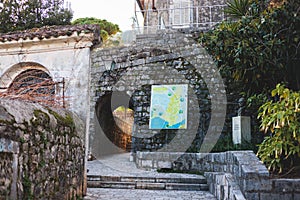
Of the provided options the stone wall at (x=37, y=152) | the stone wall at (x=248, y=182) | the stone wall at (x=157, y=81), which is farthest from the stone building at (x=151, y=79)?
the stone wall at (x=248, y=182)

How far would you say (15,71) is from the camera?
18.7ft

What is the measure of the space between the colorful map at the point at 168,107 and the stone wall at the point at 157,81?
174mm

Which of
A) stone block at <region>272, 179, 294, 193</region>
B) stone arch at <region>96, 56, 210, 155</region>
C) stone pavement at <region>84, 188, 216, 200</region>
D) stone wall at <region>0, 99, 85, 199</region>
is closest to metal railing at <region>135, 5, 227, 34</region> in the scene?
stone arch at <region>96, 56, 210, 155</region>

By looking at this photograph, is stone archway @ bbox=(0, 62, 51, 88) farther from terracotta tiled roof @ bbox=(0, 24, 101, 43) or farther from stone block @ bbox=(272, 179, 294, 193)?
stone block @ bbox=(272, 179, 294, 193)

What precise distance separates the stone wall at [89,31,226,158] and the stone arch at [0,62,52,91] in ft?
16.4

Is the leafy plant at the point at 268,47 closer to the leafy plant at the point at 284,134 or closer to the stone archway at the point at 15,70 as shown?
the leafy plant at the point at 284,134

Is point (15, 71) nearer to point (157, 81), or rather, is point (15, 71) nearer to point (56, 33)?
point (56, 33)

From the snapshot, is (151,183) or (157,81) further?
(157,81)

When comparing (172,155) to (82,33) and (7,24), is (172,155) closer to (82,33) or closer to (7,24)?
(82,33)

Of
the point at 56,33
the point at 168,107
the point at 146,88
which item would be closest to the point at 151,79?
the point at 146,88

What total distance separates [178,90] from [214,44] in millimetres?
3257

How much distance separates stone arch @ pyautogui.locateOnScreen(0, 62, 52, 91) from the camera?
5.61 meters

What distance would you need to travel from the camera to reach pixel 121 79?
37.0ft

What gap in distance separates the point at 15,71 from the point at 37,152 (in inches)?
115
